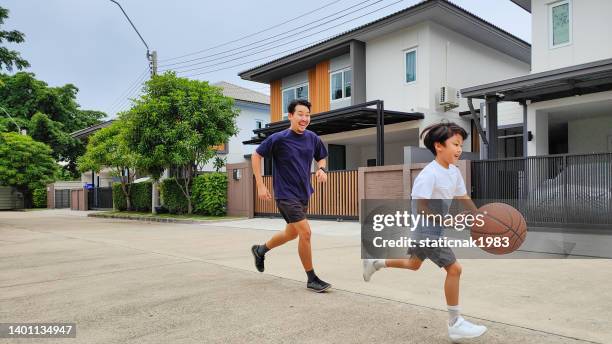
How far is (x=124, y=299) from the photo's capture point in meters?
4.70

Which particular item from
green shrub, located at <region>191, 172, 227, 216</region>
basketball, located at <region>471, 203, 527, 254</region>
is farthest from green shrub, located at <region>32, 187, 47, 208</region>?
basketball, located at <region>471, 203, 527, 254</region>

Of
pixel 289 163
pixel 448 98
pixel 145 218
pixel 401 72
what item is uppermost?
pixel 401 72

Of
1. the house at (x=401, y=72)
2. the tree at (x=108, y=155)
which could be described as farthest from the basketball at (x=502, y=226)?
the tree at (x=108, y=155)

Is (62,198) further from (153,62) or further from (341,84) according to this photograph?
(341,84)

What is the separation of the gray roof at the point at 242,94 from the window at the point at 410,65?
46.3 ft

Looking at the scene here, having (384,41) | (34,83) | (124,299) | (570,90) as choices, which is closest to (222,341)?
(124,299)

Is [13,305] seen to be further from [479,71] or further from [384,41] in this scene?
[479,71]

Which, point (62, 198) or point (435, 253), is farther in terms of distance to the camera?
point (62, 198)

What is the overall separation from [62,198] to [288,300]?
36811mm

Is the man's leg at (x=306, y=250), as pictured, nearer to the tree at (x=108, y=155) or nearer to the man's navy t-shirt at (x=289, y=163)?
the man's navy t-shirt at (x=289, y=163)

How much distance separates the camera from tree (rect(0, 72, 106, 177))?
1676 inches

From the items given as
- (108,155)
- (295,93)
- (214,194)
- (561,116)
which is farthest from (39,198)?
(561,116)

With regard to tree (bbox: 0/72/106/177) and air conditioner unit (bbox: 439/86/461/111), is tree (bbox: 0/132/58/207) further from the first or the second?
air conditioner unit (bbox: 439/86/461/111)

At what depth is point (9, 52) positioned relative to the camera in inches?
719
